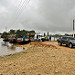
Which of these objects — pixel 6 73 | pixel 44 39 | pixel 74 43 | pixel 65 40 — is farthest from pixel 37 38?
pixel 6 73

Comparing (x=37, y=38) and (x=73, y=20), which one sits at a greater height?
(x=73, y=20)

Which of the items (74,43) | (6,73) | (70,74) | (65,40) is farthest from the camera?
(65,40)

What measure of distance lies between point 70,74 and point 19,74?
8.24ft

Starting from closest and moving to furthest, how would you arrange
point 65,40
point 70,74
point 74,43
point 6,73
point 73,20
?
point 70,74
point 6,73
point 74,43
point 65,40
point 73,20

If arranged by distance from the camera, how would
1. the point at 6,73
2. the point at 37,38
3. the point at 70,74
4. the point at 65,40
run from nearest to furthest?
the point at 70,74 < the point at 6,73 < the point at 65,40 < the point at 37,38

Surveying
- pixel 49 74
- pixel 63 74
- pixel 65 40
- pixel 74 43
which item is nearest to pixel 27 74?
pixel 49 74

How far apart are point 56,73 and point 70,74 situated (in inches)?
26.2

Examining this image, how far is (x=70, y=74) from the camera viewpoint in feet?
13.2

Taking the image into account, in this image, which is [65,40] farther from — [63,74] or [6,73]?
[6,73]

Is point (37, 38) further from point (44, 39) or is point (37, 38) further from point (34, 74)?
point (34, 74)

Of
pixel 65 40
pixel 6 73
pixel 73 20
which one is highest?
pixel 73 20

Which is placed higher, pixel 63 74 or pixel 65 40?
pixel 65 40

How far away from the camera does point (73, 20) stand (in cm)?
2936

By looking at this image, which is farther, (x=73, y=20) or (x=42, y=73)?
(x=73, y=20)
